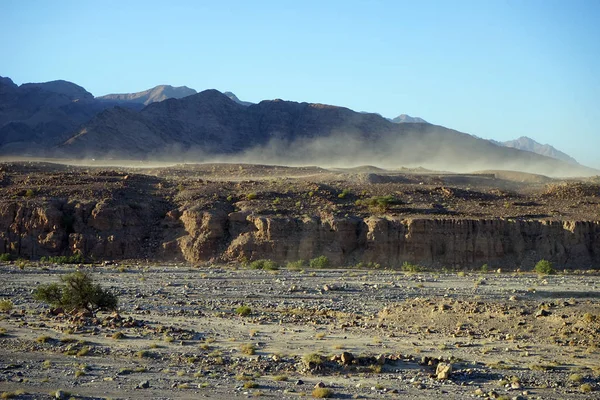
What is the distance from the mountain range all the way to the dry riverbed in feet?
238

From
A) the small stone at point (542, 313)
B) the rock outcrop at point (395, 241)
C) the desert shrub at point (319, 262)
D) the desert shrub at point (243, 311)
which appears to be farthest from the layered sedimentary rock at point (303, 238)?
the small stone at point (542, 313)

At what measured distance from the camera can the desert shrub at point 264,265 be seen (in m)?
34.3

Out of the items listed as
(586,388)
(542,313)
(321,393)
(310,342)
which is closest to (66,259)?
(310,342)

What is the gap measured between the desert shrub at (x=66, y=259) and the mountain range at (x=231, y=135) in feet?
A: 188

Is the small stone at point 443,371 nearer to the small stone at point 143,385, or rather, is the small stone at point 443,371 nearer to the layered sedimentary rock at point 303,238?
the small stone at point 143,385

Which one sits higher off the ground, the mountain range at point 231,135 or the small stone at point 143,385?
the mountain range at point 231,135

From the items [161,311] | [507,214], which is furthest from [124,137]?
[161,311]

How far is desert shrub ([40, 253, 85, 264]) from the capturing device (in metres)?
37.0

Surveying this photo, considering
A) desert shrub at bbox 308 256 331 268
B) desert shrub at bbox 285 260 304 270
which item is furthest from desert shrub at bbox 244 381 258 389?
desert shrub at bbox 308 256 331 268

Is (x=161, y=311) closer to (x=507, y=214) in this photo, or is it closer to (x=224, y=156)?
(x=507, y=214)

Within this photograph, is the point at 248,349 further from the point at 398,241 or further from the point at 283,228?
the point at 398,241

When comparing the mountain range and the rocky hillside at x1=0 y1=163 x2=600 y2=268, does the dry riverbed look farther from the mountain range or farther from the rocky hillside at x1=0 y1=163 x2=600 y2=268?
the mountain range

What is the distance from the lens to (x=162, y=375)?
51.1ft

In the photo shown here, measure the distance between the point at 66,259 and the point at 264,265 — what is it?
942 cm
